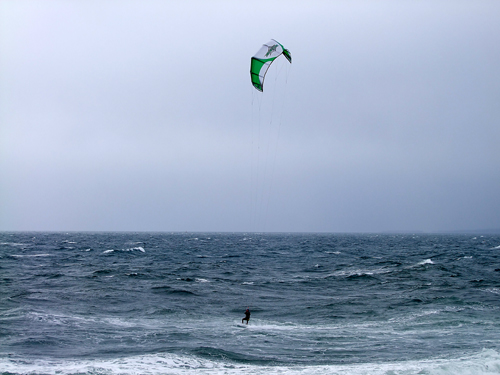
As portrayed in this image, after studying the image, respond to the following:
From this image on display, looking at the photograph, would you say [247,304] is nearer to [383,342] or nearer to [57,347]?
[383,342]

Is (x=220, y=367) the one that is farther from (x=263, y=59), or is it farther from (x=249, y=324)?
(x=263, y=59)

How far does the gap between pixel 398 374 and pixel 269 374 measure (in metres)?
3.73

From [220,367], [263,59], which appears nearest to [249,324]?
[220,367]

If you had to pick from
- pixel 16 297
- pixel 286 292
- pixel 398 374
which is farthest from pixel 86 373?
pixel 286 292

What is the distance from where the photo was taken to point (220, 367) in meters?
14.4

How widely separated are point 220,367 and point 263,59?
12448 mm

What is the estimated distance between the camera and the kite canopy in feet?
64.0

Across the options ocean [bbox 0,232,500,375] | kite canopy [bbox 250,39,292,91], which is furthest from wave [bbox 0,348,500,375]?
kite canopy [bbox 250,39,292,91]

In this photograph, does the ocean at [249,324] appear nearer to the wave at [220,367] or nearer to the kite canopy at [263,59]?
the wave at [220,367]

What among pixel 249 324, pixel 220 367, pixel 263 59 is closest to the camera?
pixel 220 367

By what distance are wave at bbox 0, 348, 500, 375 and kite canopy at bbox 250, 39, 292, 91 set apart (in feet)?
36.4

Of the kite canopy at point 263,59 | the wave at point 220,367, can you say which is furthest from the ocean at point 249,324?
the kite canopy at point 263,59

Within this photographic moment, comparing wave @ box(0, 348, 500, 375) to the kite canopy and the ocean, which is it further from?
the kite canopy

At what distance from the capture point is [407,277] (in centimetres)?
3712
